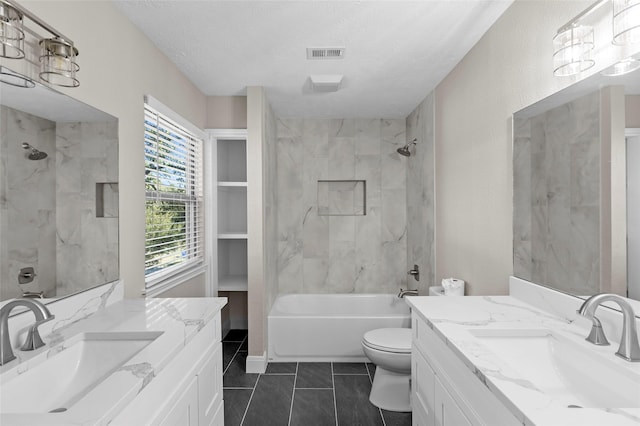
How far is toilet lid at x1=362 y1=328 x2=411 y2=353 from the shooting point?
250cm

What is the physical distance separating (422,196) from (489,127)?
144 centimetres

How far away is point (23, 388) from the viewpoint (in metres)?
1.08

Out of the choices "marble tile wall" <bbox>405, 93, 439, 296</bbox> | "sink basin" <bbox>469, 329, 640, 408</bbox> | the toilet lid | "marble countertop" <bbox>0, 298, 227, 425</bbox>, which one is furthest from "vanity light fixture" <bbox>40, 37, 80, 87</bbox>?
"marble tile wall" <bbox>405, 93, 439, 296</bbox>

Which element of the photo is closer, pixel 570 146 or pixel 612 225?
pixel 612 225

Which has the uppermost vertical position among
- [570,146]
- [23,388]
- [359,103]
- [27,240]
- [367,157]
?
[359,103]

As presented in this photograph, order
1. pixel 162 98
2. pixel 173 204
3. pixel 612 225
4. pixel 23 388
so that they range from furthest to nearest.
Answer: pixel 173 204
pixel 162 98
pixel 612 225
pixel 23 388

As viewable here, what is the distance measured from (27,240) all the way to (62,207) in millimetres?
221

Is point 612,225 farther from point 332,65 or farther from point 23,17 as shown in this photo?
point 23,17

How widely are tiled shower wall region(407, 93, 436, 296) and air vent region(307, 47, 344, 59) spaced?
1.19 meters

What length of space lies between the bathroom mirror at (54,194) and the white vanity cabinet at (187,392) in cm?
63

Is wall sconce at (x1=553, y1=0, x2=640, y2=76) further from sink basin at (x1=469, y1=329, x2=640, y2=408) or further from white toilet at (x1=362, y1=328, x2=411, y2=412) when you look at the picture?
white toilet at (x1=362, y1=328, x2=411, y2=412)

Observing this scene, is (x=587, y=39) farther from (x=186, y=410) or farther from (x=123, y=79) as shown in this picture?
(x=123, y=79)

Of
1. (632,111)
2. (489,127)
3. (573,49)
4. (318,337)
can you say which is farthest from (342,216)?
(632,111)

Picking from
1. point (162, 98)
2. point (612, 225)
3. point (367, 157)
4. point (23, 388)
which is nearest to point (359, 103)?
point (367, 157)
